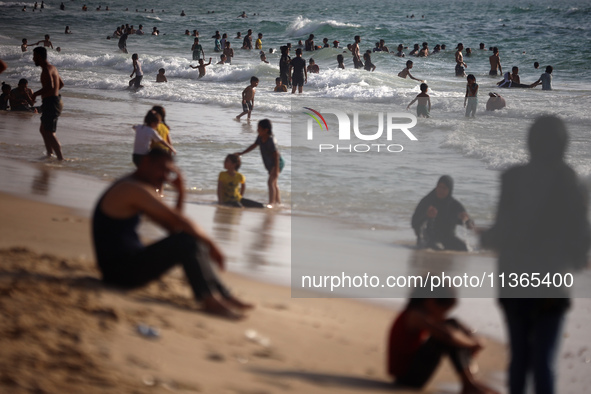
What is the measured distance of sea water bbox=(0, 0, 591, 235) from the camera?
36.1ft

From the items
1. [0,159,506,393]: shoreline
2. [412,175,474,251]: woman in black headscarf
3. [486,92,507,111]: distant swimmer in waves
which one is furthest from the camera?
[486,92,507,111]: distant swimmer in waves

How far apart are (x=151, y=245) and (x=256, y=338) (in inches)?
30.8

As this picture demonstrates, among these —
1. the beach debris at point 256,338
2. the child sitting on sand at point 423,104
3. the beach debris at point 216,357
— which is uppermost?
the child sitting on sand at point 423,104

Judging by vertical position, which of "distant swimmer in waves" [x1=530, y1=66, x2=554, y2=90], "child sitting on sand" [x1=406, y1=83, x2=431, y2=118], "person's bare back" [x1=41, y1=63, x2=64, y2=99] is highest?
"distant swimmer in waves" [x1=530, y1=66, x2=554, y2=90]

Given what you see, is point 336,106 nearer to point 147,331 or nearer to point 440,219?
point 440,219

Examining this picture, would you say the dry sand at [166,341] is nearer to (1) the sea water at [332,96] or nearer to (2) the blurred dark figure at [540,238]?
(2) the blurred dark figure at [540,238]

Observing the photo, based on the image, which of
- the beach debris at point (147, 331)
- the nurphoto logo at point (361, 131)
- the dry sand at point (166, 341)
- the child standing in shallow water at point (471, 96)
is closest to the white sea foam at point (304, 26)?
the nurphoto logo at point (361, 131)

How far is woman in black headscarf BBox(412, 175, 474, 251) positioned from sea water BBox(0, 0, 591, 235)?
3.67 feet

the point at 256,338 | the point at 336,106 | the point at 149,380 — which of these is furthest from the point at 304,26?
the point at 149,380

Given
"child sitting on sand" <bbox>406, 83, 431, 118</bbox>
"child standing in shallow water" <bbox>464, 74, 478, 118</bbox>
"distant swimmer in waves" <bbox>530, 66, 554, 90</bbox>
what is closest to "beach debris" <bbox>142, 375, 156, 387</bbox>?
"child sitting on sand" <bbox>406, 83, 431, 118</bbox>

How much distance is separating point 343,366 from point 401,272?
98.8 inches

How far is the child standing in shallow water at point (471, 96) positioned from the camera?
1925 centimetres

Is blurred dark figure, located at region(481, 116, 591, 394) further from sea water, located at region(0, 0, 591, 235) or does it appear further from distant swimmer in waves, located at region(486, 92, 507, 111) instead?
distant swimmer in waves, located at region(486, 92, 507, 111)

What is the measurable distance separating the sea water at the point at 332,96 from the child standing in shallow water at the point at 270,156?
45cm
